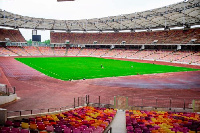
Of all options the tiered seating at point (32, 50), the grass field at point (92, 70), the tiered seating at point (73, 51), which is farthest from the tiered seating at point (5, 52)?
the grass field at point (92, 70)

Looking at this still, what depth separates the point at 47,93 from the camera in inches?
774

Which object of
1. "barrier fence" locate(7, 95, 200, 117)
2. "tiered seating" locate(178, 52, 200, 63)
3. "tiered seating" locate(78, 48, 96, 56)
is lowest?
"barrier fence" locate(7, 95, 200, 117)

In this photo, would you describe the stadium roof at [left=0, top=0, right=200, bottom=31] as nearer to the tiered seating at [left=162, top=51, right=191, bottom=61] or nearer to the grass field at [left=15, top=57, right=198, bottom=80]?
the tiered seating at [left=162, top=51, right=191, bottom=61]

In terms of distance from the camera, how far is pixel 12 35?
80.1m

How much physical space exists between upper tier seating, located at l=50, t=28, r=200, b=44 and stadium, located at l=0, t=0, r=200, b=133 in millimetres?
378

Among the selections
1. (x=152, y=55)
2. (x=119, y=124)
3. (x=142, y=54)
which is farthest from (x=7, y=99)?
(x=142, y=54)

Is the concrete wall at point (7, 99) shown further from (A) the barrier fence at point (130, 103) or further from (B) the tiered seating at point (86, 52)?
(B) the tiered seating at point (86, 52)

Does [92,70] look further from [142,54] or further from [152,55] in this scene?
[142,54]

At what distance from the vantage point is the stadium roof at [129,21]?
187ft

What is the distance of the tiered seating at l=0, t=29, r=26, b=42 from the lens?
7659 centimetres

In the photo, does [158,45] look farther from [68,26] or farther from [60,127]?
[60,127]

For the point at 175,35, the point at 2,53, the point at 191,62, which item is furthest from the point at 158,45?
the point at 2,53

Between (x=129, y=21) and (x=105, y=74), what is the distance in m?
47.4

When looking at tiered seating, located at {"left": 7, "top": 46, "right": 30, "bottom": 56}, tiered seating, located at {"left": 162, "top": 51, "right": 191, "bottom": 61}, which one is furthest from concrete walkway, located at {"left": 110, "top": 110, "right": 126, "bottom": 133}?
tiered seating, located at {"left": 7, "top": 46, "right": 30, "bottom": 56}
